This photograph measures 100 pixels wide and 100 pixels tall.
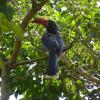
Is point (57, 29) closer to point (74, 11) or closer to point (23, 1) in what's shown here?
point (74, 11)

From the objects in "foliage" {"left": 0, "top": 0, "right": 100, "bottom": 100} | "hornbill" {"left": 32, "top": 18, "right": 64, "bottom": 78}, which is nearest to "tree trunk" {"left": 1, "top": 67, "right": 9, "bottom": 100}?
"hornbill" {"left": 32, "top": 18, "right": 64, "bottom": 78}

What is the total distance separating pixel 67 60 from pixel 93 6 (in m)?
0.87

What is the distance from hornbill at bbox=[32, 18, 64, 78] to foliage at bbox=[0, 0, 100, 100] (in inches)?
12.5

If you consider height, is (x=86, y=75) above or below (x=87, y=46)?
below

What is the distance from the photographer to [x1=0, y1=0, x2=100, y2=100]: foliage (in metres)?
4.31

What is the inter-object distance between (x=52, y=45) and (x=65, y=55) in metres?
0.98

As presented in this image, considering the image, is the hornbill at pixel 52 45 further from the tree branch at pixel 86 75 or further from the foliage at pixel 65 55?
the tree branch at pixel 86 75

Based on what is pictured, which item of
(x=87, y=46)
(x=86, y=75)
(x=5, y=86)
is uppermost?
(x=87, y=46)

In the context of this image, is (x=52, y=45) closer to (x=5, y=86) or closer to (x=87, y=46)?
(x=87, y=46)

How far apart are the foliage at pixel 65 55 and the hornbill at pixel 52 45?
0.32 m

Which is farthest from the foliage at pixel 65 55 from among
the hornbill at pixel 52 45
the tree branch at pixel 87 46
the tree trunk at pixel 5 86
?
the tree trunk at pixel 5 86

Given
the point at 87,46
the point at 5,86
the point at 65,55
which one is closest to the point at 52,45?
the point at 87,46

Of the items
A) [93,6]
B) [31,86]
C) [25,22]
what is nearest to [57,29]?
[93,6]

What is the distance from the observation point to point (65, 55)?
461cm
